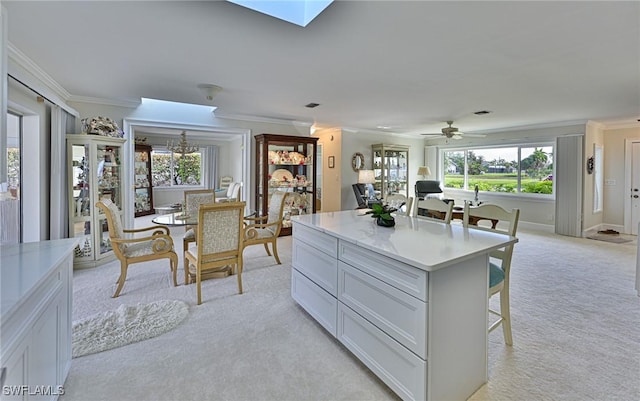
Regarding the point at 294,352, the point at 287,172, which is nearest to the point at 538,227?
the point at 287,172

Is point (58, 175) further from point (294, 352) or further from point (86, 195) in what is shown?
point (294, 352)

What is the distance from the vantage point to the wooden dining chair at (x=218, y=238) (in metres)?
2.86

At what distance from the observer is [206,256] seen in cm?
296

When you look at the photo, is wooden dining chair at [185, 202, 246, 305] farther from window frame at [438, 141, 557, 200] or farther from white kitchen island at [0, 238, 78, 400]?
window frame at [438, 141, 557, 200]

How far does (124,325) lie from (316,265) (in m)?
1.65


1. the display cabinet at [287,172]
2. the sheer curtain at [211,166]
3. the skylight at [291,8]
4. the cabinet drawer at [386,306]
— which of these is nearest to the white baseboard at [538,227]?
the display cabinet at [287,172]

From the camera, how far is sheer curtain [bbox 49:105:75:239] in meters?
3.53

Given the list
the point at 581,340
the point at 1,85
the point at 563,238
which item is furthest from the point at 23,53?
the point at 563,238

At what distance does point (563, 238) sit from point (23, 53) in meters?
8.36

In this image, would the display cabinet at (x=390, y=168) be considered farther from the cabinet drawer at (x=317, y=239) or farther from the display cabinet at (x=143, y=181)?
the display cabinet at (x=143, y=181)

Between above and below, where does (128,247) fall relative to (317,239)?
below

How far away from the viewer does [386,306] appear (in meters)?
1.69

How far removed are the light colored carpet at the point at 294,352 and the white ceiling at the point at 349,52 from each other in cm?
231

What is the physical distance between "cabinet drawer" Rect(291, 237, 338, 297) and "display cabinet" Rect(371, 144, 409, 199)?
5.10 meters
